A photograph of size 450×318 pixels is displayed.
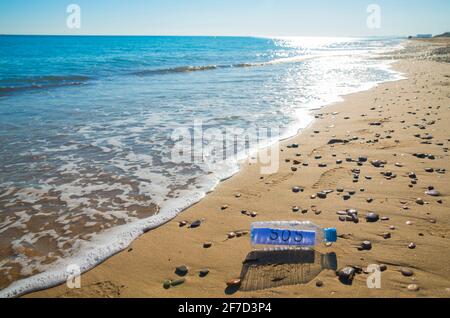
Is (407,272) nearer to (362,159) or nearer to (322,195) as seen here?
(322,195)

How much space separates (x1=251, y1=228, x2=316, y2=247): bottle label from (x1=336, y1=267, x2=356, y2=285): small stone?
526 mm

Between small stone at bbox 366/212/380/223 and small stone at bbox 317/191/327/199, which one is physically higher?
small stone at bbox 317/191/327/199

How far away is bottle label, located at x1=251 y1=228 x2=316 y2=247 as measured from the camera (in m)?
3.58

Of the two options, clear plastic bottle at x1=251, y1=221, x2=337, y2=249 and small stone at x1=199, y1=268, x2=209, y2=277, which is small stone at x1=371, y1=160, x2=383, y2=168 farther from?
small stone at x1=199, y1=268, x2=209, y2=277

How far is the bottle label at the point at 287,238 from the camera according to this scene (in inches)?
141

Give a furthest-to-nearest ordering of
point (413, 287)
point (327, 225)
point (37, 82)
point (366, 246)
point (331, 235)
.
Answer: point (37, 82) < point (327, 225) < point (331, 235) < point (366, 246) < point (413, 287)

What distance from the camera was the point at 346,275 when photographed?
3045mm

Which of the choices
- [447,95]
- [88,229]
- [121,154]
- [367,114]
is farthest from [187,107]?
[447,95]

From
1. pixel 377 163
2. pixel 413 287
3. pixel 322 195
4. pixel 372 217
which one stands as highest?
pixel 377 163

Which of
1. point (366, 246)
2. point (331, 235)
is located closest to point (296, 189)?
point (331, 235)

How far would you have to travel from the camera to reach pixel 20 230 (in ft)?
13.9

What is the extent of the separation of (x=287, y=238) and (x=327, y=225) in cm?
70

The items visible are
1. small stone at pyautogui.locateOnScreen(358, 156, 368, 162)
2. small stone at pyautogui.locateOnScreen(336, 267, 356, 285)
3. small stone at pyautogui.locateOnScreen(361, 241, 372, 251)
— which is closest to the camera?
small stone at pyautogui.locateOnScreen(336, 267, 356, 285)

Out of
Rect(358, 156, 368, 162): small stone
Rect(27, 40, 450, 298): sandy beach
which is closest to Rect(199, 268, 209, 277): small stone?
Rect(27, 40, 450, 298): sandy beach
